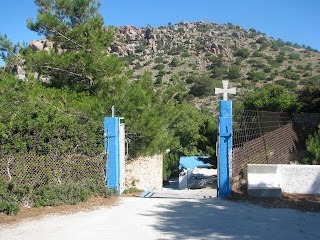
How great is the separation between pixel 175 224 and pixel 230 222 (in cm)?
95

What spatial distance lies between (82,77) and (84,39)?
1434 millimetres

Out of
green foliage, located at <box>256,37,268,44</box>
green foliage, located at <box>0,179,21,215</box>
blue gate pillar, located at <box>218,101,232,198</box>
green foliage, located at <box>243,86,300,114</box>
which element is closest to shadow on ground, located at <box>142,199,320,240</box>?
blue gate pillar, located at <box>218,101,232,198</box>

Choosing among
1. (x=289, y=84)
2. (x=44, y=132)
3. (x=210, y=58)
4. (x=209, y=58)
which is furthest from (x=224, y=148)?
(x=209, y=58)

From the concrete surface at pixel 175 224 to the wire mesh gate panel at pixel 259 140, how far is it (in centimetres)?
162

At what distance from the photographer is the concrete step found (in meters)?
6.33

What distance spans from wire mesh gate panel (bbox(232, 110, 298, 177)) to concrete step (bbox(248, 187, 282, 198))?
28.4 inches

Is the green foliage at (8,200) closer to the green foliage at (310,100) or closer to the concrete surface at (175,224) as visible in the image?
the concrete surface at (175,224)

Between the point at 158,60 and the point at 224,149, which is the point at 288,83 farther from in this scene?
the point at 224,149

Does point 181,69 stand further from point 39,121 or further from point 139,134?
point 39,121

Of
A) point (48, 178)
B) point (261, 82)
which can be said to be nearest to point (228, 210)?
point (48, 178)

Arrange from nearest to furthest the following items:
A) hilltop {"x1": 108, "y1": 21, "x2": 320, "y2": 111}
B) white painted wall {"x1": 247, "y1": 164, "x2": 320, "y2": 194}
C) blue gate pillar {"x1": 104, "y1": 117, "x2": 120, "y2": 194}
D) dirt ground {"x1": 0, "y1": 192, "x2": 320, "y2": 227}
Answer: dirt ground {"x1": 0, "y1": 192, "x2": 320, "y2": 227}, white painted wall {"x1": 247, "y1": 164, "x2": 320, "y2": 194}, blue gate pillar {"x1": 104, "y1": 117, "x2": 120, "y2": 194}, hilltop {"x1": 108, "y1": 21, "x2": 320, "y2": 111}

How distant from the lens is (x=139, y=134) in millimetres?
10312

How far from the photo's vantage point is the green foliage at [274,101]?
44.6ft

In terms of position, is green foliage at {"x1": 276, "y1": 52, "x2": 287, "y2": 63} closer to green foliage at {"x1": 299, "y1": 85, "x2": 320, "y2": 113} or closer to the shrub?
the shrub
